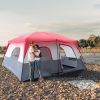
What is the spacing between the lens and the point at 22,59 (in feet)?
55.3

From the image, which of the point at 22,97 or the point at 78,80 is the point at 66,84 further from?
the point at 22,97

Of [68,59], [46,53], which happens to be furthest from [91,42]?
[46,53]

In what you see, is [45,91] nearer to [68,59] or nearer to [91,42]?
[68,59]

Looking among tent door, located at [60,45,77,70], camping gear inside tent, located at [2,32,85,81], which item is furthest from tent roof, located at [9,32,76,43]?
tent door, located at [60,45,77,70]

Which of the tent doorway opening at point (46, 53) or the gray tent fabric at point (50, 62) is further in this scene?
the tent doorway opening at point (46, 53)

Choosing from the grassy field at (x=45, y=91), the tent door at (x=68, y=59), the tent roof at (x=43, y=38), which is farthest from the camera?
the tent door at (x=68, y=59)

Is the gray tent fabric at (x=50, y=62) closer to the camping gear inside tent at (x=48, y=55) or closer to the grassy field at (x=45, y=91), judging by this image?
the camping gear inside tent at (x=48, y=55)

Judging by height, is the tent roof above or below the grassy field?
A: above

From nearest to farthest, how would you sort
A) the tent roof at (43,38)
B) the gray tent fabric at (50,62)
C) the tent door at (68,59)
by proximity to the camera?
the gray tent fabric at (50,62) → the tent roof at (43,38) → the tent door at (68,59)

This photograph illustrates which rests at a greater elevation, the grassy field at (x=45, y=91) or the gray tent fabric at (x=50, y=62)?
the gray tent fabric at (x=50, y=62)

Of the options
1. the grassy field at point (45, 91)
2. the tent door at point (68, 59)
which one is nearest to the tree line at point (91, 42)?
the tent door at point (68, 59)

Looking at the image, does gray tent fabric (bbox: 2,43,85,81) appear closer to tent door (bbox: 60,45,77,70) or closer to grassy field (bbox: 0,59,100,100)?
tent door (bbox: 60,45,77,70)

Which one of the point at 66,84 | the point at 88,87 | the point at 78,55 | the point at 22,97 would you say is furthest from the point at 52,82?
the point at 78,55

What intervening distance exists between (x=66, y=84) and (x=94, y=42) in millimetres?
69430
